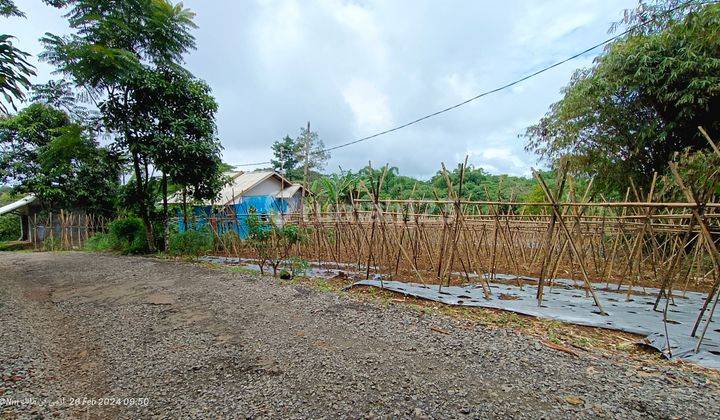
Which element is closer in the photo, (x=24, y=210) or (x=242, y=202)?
(x=242, y=202)

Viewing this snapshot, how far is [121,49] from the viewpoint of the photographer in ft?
29.1

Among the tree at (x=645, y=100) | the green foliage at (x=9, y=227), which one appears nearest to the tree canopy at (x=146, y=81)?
the tree at (x=645, y=100)

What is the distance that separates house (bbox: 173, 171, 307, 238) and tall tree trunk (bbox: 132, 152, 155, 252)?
106 centimetres

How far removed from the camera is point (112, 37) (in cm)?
912

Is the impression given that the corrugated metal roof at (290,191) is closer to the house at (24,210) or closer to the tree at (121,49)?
the tree at (121,49)

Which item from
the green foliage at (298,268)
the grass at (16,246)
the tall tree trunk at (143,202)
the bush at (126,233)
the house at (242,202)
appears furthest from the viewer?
the grass at (16,246)

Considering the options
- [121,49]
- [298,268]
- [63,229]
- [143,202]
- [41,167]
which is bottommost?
[298,268]

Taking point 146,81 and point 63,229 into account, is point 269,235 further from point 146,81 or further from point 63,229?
point 63,229

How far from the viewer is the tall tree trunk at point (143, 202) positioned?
1012cm

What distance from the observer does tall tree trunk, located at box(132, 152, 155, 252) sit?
10116 mm

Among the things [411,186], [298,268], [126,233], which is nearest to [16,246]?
[126,233]

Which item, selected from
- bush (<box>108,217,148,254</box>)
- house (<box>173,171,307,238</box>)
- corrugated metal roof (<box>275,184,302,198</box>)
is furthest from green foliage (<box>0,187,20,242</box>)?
corrugated metal roof (<box>275,184,302,198</box>)

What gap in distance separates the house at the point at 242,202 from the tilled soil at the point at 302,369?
6.05m

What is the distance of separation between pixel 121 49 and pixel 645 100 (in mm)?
13598
